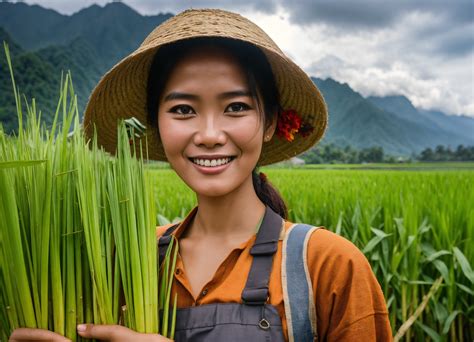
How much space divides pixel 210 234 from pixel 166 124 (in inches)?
14.6

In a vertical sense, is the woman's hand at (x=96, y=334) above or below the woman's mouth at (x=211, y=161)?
below

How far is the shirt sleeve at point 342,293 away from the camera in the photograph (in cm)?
111

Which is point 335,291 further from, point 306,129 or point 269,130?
point 306,129

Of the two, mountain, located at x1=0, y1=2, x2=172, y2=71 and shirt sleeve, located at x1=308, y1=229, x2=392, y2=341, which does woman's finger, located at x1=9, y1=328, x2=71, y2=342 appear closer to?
shirt sleeve, located at x1=308, y1=229, x2=392, y2=341

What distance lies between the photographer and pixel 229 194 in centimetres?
134

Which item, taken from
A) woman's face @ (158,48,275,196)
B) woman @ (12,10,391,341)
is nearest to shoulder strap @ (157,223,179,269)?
woman @ (12,10,391,341)

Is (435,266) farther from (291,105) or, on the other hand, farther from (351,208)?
(291,105)

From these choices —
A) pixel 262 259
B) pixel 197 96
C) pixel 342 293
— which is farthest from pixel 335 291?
pixel 197 96

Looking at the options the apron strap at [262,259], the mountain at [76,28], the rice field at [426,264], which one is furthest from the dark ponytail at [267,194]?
the mountain at [76,28]

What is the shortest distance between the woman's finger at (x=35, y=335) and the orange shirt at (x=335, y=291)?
14.1 inches

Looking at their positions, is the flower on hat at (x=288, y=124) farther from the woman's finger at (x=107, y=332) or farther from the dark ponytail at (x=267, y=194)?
the woman's finger at (x=107, y=332)

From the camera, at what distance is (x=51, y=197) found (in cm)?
94

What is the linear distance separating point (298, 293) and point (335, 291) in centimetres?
10

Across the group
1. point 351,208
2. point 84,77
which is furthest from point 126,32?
point 351,208
